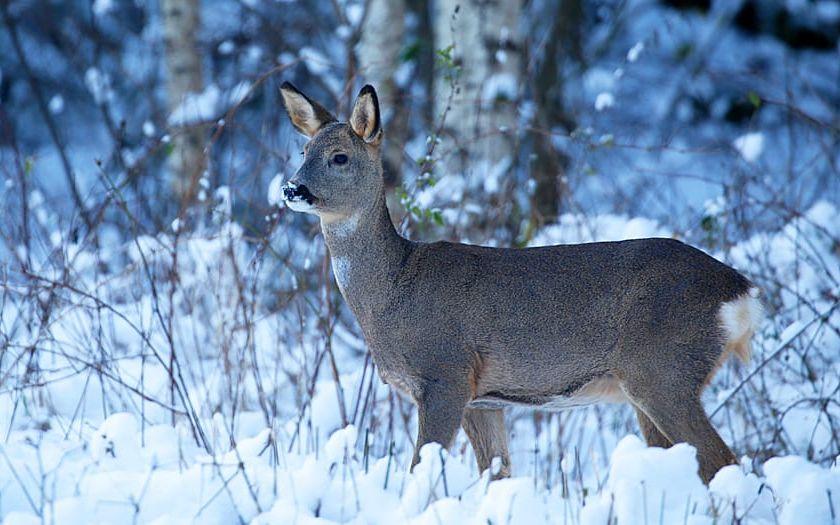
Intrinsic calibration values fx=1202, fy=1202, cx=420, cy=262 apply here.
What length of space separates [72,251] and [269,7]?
7383mm

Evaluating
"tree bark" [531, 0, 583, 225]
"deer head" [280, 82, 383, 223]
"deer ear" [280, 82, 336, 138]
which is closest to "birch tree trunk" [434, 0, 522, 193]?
"tree bark" [531, 0, 583, 225]

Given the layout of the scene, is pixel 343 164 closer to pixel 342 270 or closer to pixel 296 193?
pixel 296 193

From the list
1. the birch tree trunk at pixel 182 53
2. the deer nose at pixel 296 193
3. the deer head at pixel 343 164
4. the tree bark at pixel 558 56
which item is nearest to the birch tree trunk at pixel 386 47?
the tree bark at pixel 558 56

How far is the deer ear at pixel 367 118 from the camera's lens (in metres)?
4.62

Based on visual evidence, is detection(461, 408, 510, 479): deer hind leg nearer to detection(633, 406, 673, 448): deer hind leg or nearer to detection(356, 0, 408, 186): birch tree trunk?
detection(633, 406, 673, 448): deer hind leg

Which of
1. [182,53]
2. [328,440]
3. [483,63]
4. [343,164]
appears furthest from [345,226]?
[182,53]

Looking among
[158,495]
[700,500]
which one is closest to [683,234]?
[700,500]

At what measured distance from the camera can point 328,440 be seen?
496cm

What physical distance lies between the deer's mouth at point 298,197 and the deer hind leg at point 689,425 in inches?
55.3

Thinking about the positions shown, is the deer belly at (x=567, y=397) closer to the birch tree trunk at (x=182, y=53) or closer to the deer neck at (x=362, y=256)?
the deer neck at (x=362, y=256)

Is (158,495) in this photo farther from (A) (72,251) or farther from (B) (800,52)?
(B) (800,52)

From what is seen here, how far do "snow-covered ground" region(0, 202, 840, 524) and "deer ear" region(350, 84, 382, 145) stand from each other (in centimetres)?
100

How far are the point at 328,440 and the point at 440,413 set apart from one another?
723mm

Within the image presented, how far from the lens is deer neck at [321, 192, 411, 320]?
4695 mm
